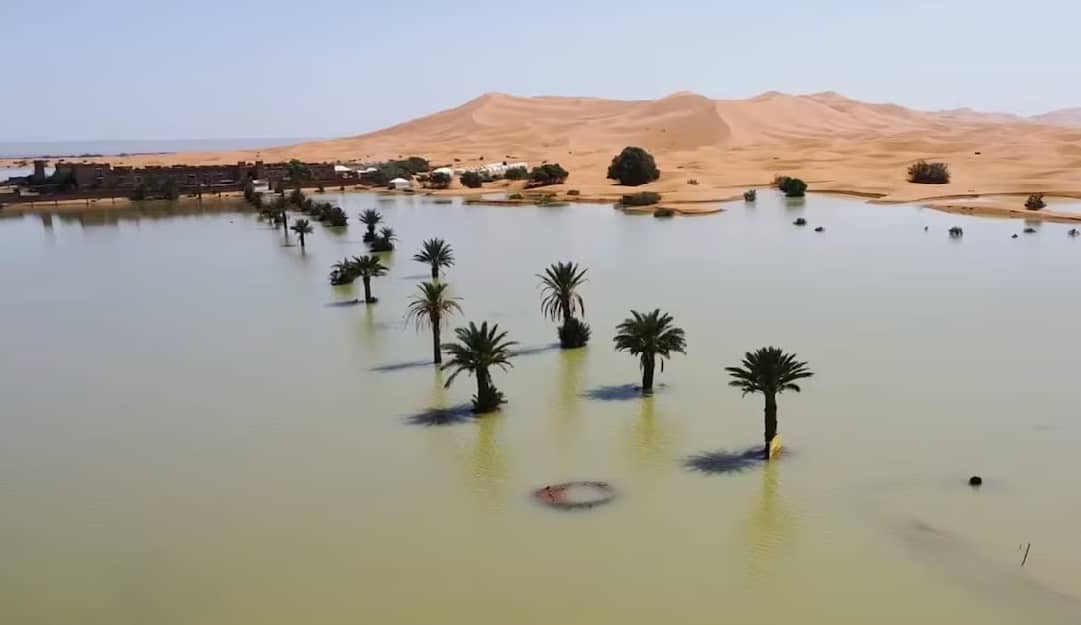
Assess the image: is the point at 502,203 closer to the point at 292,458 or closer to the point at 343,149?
the point at 292,458

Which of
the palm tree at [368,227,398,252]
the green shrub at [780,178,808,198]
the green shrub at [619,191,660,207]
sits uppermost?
the green shrub at [780,178,808,198]

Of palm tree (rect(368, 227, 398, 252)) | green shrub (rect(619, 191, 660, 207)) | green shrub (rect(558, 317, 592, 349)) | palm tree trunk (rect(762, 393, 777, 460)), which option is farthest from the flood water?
green shrub (rect(619, 191, 660, 207))

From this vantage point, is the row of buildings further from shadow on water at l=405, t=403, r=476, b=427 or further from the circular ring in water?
the circular ring in water

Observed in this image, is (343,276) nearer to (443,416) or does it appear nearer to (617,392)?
(443,416)

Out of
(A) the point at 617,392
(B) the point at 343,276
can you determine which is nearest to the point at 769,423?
(A) the point at 617,392

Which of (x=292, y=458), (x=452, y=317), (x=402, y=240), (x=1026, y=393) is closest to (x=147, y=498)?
(x=292, y=458)

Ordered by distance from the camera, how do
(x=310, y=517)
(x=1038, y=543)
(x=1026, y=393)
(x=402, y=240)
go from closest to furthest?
(x=1038, y=543)
(x=310, y=517)
(x=1026, y=393)
(x=402, y=240)
